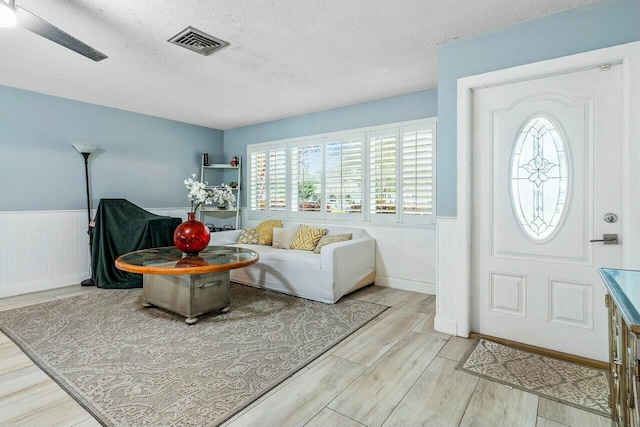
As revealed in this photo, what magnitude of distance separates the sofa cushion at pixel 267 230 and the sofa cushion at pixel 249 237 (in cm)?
7

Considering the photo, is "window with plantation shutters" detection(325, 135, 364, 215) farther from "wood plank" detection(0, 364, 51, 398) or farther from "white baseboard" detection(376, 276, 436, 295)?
"wood plank" detection(0, 364, 51, 398)

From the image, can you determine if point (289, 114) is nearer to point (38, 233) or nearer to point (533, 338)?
point (38, 233)

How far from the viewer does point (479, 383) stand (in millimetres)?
1996

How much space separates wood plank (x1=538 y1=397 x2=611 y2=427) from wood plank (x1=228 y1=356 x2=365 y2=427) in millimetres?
1023

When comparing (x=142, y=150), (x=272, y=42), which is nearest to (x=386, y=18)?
(x=272, y=42)

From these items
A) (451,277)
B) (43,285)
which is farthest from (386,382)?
(43,285)

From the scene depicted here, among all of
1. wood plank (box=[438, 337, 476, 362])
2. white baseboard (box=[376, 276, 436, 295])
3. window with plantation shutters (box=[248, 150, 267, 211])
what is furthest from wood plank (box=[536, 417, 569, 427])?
window with plantation shutters (box=[248, 150, 267, 211])

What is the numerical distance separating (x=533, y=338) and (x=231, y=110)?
14.4 feet

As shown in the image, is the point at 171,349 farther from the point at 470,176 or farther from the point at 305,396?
the point at 470,176

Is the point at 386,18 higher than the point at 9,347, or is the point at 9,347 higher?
the point at 386,18

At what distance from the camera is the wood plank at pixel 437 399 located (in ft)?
5.46

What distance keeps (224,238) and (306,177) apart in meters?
1.52

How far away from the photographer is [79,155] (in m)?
4.28

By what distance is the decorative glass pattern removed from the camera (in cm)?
235
